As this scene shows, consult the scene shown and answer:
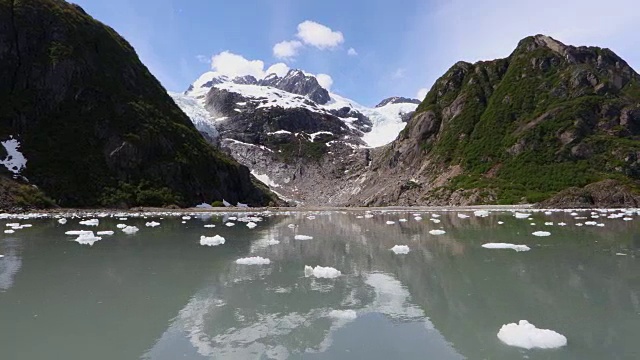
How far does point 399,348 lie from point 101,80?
10286 cm

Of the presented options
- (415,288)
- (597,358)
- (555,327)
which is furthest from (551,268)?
(597,358)

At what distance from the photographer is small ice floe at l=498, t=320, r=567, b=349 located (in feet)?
28.2

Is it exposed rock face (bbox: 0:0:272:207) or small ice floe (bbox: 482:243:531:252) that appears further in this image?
exposed rock face (bbox: 0:0:272:207)

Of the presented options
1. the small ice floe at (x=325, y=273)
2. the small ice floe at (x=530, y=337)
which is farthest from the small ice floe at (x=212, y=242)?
the small ice floe at (x=530, y=337)

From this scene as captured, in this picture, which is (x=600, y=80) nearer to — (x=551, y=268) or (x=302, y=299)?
(x=551, y=268)

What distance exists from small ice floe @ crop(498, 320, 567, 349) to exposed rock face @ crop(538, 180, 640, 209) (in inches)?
2687

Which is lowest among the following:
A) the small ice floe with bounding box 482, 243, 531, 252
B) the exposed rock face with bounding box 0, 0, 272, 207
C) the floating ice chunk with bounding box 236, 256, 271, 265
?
the floating ice chunk with bounding box 236, 256, 271, 265

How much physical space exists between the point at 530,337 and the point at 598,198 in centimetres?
7568

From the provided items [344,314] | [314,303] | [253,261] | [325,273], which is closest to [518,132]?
[253,261]

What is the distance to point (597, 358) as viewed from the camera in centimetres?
793

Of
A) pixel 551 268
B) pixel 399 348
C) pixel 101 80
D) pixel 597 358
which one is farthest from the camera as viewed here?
pixel 101 80

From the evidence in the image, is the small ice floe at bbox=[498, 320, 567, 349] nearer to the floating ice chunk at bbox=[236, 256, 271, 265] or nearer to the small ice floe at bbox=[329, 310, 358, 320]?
the small ice floe at bbox=[329, 310, 358, 320]

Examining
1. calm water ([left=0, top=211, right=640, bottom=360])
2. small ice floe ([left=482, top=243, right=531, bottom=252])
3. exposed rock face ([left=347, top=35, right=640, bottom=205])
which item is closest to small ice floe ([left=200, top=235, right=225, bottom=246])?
calm water ([left=0, top=211, right=640, bottom=360])

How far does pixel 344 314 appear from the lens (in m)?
10.9
